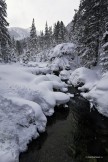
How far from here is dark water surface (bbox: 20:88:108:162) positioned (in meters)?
10.0

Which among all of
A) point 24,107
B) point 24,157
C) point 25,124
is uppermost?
point 24,107

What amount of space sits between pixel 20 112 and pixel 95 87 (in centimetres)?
799

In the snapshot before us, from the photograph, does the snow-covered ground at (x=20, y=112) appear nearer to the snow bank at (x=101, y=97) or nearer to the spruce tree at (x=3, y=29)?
the snow bank at (x=101, y=97)

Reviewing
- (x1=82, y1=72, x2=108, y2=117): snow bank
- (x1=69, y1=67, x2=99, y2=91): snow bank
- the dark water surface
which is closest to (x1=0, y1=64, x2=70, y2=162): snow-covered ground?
the dark water surface

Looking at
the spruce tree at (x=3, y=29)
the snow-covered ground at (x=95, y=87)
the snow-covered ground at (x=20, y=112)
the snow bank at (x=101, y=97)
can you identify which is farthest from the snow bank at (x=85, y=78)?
the spruce tree at (x=3, y=29)

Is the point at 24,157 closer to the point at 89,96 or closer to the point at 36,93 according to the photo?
the point at 36,93

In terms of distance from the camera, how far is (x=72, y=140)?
1167cm

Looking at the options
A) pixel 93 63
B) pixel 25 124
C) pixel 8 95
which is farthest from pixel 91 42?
pixel 25 124

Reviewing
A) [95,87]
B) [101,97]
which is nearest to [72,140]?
[101,97]

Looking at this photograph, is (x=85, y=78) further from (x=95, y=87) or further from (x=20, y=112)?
(x=20, y=112)

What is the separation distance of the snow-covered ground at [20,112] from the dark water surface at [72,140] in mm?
628

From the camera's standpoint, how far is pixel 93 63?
2614 centimetres

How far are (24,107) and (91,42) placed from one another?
16.5m

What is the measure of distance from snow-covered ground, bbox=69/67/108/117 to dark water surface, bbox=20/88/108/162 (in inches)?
33.9
